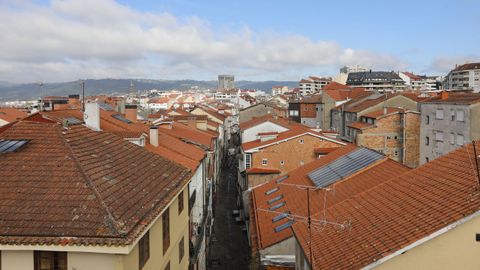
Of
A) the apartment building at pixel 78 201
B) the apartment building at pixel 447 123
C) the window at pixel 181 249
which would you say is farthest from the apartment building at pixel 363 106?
the apartment building at pixel 78 201

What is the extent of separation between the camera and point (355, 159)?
80.1 feet

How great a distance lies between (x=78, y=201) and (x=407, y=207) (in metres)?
7.76

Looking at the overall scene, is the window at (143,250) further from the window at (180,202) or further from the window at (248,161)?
the window at (248,161)

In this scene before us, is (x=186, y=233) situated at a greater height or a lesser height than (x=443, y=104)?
lesser

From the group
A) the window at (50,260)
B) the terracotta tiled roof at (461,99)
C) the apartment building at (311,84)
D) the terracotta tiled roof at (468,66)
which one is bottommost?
the window at (50,260)

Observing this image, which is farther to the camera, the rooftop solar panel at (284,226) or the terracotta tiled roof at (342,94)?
the terracotta tiled roof at (342,94)

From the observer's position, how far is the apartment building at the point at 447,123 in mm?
40250

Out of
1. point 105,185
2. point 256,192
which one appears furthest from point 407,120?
point 105,185

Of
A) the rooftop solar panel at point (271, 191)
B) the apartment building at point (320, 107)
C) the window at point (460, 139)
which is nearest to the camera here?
the rooftop solar panel at point (271, 191)

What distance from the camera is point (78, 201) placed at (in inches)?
398

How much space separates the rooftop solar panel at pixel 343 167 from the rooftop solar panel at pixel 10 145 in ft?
47.1

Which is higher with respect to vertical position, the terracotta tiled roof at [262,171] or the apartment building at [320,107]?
the apartment building at [320,107]

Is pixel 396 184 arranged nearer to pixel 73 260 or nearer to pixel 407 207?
pixel 407 207

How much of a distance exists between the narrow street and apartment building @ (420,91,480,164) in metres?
20.6
